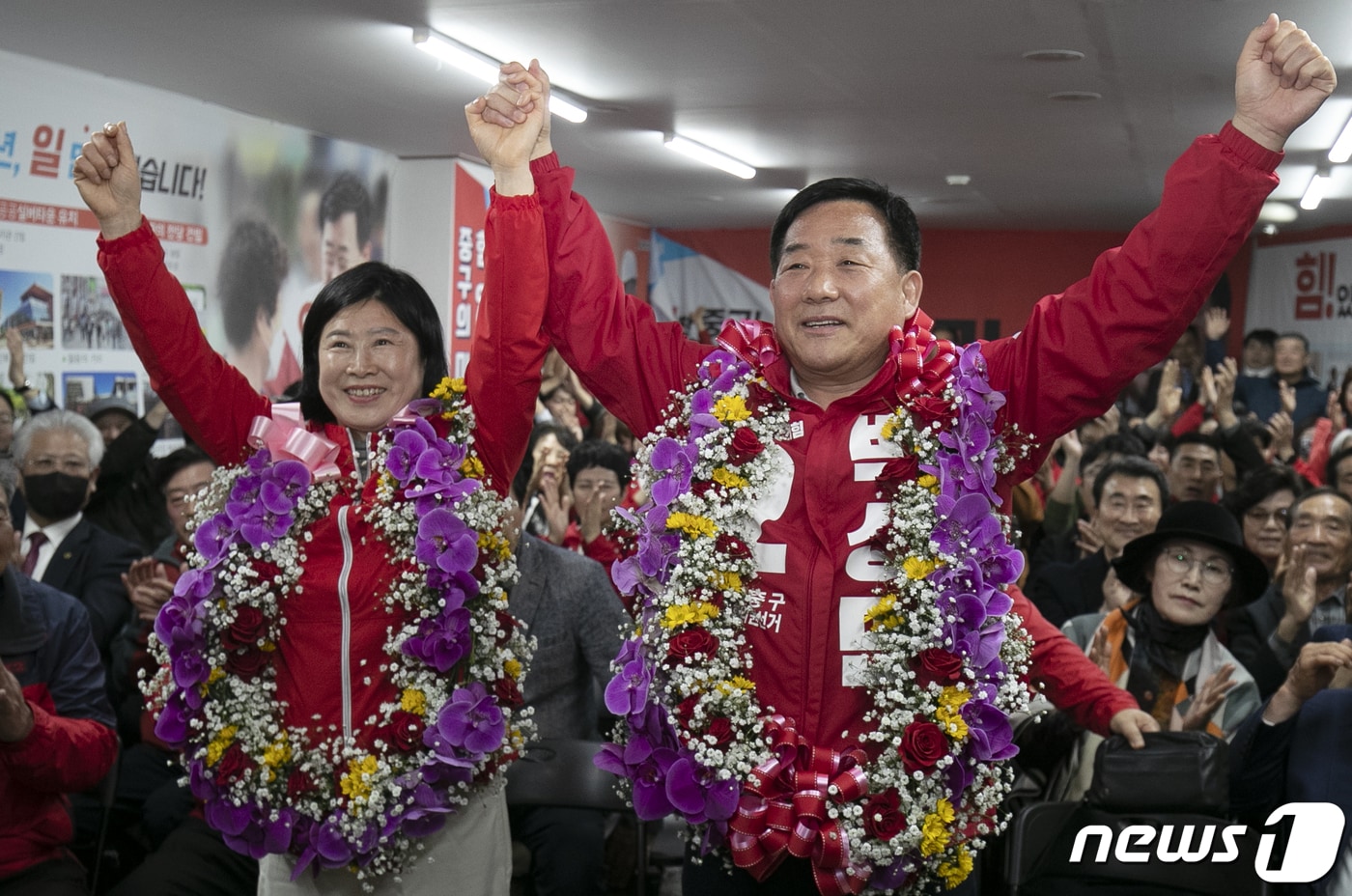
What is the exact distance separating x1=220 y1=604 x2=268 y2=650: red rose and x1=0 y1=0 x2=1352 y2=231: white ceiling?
473 centimetres

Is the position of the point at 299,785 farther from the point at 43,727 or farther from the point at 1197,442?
the point at 1197,442

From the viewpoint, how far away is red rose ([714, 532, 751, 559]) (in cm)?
224

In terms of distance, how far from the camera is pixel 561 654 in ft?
13.6

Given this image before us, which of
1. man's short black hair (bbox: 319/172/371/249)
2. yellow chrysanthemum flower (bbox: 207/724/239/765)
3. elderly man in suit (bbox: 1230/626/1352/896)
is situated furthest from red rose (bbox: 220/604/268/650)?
man's short black hair (bbox: 319/172/371/249)

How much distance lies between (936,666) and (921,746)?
13cm

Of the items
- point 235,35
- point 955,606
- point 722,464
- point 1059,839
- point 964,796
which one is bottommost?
point 1059,839

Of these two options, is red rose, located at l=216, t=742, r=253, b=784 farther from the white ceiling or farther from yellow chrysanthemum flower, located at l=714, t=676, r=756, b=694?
the white ceiling

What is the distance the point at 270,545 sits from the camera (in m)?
2.60

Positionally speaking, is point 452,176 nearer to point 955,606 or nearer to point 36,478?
point 36,478

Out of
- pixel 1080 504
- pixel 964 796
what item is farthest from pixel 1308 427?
pixel 964 796

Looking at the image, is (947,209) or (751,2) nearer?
(751,2)

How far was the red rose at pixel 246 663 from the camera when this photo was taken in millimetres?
2602

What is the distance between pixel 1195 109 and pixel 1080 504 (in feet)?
10.7

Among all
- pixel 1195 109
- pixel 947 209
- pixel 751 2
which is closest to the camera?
pixel 751 2
